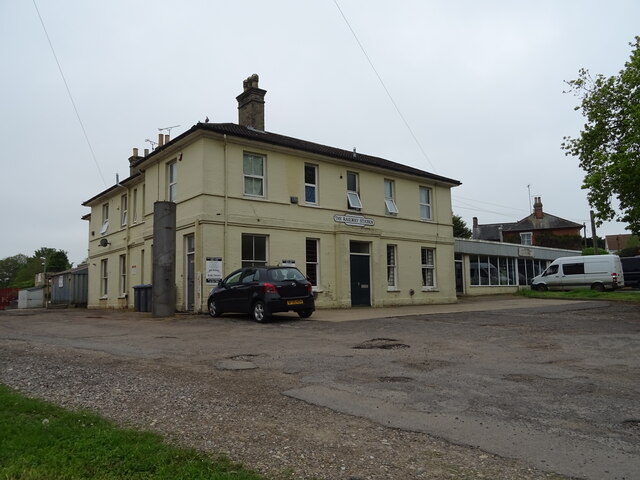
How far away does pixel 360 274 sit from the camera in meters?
22.2

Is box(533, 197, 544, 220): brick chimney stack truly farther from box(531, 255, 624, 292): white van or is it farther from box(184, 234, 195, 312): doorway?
box(184, 234, 195, 312): doorway

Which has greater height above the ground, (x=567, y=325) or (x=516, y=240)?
(x=516, y=240)

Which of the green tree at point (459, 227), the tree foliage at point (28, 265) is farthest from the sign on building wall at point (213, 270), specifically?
the tree foliage at point (28, 265)

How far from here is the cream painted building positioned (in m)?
18.1

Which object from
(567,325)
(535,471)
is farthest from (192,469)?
(567,325)

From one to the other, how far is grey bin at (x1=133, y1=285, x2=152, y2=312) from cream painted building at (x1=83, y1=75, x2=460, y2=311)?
67.3 inches

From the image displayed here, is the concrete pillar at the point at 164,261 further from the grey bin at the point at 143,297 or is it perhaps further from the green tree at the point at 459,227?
the green tree at the point at 459,227

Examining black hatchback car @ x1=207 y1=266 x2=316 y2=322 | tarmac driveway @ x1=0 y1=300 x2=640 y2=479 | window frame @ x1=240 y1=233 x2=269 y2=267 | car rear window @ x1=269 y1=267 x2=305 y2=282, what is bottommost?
tarmac driveway @ x1=0 y1=300 x2=640 y2=479

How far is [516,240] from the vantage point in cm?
5916

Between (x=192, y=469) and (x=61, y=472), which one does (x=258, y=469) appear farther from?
(x=61, y=472)

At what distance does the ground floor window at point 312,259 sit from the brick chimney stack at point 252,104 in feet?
18.8

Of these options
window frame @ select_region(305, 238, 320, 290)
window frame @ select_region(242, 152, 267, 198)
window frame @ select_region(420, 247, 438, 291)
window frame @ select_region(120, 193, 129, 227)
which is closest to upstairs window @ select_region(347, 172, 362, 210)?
window frame @ select_region(305, 238, 320, 290)

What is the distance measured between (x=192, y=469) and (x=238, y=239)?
49.6 ft

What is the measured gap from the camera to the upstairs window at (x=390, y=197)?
23922mm
